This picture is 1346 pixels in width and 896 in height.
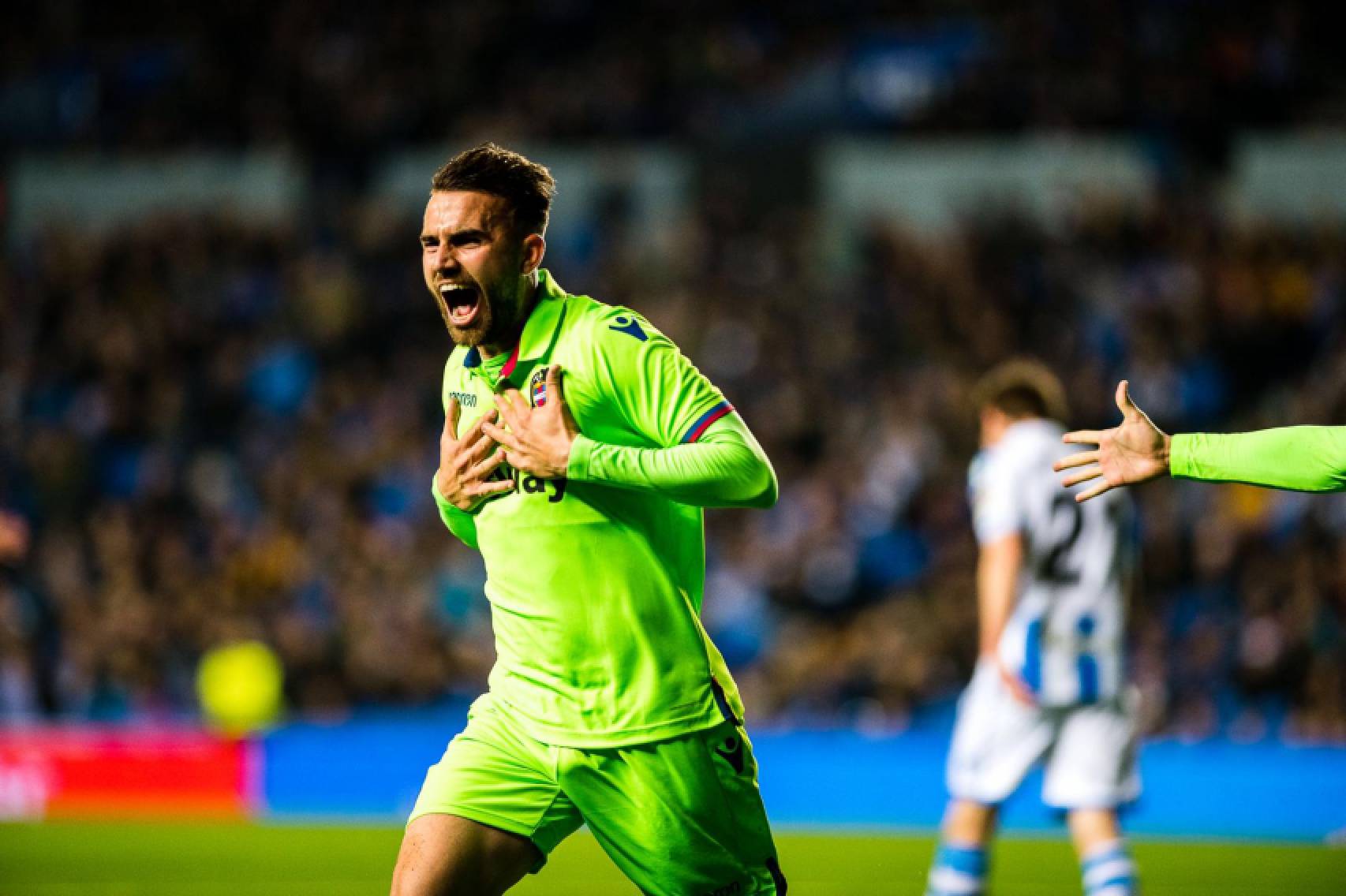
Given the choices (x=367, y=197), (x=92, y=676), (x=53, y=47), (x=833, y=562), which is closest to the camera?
(x=833, y=562)

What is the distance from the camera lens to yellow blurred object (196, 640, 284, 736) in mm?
14602

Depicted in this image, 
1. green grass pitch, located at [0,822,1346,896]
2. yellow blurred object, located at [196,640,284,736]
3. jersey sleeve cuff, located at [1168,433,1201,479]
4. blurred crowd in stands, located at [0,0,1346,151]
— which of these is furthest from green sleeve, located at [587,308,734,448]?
blurred crowd in stands, located at [0,0,1346,151]

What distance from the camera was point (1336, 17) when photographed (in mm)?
16578

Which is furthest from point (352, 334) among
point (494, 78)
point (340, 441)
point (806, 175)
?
point (806, 175)

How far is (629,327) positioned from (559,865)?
6674mm

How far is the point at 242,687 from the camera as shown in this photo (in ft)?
48.2

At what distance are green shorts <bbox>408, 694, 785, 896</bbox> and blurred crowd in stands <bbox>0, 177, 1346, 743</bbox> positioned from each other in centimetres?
901

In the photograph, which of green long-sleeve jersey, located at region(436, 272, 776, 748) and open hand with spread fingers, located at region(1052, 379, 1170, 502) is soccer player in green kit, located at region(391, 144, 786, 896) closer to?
green long-sleeve jersey, located at region(436, 272, 776, 748)

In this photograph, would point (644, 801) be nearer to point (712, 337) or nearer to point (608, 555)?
point (608, 555)

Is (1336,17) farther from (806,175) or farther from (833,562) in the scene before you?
(833,562)

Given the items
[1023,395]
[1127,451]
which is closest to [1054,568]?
[1023,395]

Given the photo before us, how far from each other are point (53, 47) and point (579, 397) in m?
18.8

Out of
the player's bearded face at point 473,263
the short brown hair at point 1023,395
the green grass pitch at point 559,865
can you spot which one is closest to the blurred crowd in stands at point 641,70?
the green grass pitch at point 559,865

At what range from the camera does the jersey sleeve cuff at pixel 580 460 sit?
13.0ft
